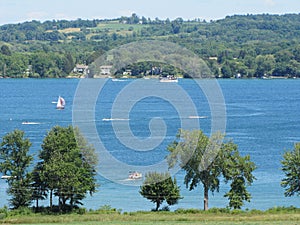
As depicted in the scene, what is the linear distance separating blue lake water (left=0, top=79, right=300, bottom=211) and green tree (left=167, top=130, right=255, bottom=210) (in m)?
6.38

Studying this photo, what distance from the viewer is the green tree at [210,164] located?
126ft

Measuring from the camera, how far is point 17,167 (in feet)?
128

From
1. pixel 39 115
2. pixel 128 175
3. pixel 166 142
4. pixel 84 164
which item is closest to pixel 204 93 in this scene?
pixel 39 115

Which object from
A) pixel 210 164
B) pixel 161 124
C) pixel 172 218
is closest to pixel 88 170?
pixel 210 164

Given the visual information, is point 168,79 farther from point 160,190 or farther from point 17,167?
point 17,167

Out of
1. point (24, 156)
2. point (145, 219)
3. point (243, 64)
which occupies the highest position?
point (243, 64)

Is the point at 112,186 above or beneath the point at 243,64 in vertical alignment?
beneath

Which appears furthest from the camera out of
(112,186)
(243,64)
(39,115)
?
(243,64)

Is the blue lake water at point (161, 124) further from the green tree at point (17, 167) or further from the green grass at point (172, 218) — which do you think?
the green grass at point (172, 218)

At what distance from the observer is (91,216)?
34.7m

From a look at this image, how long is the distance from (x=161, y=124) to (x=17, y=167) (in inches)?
1824

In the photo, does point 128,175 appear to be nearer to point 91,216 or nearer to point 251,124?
point 91,216

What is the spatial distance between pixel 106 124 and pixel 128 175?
31.5 meters

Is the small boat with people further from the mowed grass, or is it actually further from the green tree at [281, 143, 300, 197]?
the mowed grass
